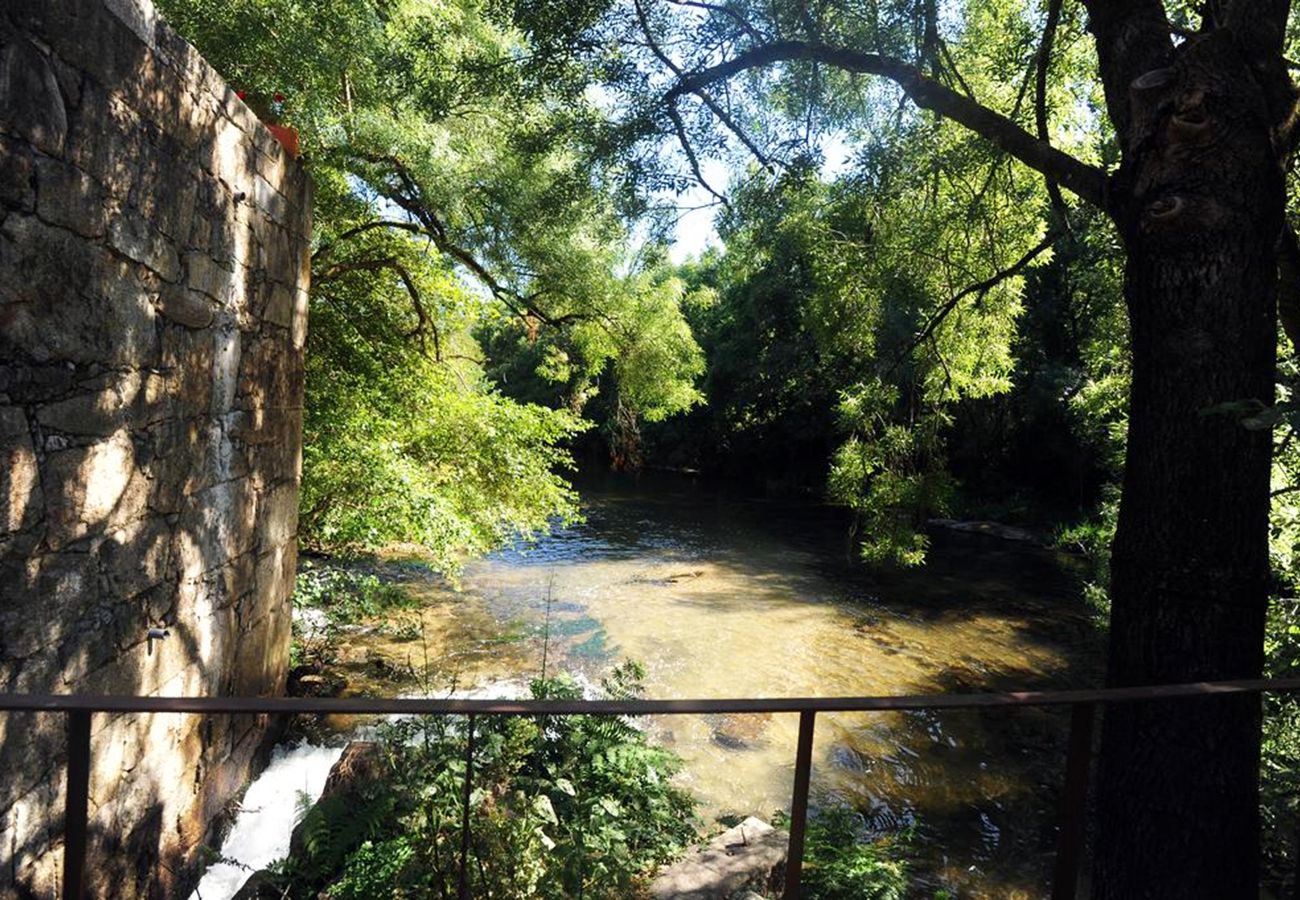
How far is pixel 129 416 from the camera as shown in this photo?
2.45m

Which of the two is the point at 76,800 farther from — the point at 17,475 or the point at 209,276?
the point at 209,276

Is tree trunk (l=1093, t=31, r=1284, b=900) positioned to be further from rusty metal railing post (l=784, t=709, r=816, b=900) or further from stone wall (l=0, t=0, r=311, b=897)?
stone wall (l=0, t=0, r=311, b=897)

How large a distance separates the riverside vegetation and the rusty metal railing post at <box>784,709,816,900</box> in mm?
1205

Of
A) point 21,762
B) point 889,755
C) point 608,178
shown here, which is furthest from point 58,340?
point 889,755

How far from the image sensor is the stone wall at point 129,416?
1979 millimetres

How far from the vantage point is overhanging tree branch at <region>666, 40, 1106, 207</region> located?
10.2ft

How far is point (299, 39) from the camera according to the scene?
4855 mm

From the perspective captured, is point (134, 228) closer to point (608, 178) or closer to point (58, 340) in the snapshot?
point (58, 340)

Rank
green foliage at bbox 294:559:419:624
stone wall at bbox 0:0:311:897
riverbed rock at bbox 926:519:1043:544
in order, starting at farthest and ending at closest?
riverbed rock at bbox 926:519:1043:544, green foliage at bbox 294:559:419:624, stone wall at bbox 0:0:311:897

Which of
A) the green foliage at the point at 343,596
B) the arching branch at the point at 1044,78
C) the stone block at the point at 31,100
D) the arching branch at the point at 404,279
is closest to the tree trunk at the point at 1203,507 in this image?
the arching branch at the point at 1044,78

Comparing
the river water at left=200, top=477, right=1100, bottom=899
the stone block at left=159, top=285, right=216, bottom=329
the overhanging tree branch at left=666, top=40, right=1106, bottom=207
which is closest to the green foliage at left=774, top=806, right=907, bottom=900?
the river water at left=200, top=477, right=1100, bottom=899

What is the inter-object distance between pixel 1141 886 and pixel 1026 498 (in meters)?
19.5

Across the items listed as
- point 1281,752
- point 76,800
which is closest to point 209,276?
point 76,800

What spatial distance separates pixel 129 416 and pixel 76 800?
149cm
